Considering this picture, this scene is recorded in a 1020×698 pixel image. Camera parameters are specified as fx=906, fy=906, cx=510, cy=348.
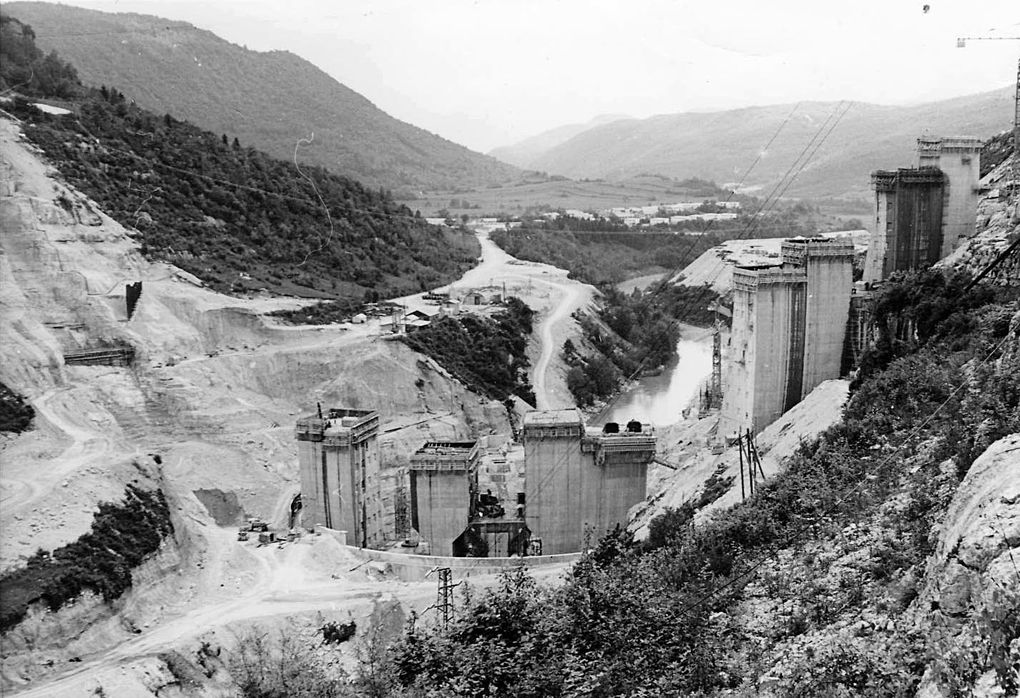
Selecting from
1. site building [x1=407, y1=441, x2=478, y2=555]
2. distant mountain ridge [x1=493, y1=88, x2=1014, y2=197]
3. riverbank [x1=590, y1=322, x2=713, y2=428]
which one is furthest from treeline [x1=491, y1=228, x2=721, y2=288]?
site building [x1=407, y1=441, x2=478, y2=555]

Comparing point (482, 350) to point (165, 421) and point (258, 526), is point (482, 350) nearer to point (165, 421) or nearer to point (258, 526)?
point (165, 421)

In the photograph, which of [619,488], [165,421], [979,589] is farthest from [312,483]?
[979,589]

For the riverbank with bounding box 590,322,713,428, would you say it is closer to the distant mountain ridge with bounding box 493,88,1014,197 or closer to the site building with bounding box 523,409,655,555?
the site building with bounding box 523,409,655,555

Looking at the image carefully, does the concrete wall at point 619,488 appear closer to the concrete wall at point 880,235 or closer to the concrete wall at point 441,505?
the concrete wall at point 441,505

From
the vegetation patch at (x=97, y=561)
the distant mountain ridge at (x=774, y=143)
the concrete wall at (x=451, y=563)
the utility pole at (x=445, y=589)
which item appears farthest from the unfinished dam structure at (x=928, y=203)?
the distant mountain ridge at (x=774, y=143)

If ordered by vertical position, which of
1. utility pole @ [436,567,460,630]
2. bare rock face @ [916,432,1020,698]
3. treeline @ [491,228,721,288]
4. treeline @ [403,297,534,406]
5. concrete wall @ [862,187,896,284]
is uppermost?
concrete wall @ [862,187,896,284]

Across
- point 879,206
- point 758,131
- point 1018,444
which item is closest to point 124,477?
point 879,206

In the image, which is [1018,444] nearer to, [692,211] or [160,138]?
[160,138]
